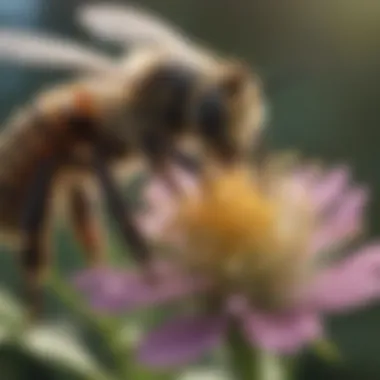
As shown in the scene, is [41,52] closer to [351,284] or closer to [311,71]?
[351,284]

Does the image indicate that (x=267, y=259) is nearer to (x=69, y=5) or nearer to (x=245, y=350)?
(x=245, y=350)

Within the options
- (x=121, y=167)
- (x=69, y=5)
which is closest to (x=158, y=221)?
(x=121, y=167)

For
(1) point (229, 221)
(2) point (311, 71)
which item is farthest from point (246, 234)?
(2) point (311, 71)

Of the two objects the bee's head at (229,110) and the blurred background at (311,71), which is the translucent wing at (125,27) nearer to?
the bee's head at (229,110)

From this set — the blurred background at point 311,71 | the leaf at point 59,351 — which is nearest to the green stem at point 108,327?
the leaf at point 59,351

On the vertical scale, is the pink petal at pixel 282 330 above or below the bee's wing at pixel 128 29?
below

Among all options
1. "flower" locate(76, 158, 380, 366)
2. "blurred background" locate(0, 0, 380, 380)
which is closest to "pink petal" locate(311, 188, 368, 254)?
"flower" locate(76, 158, 380, 366)
